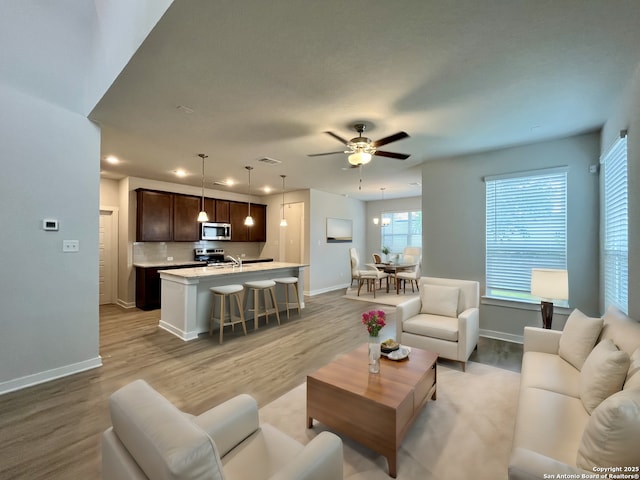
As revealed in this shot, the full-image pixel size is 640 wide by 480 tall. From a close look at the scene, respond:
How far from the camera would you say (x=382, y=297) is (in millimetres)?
6887

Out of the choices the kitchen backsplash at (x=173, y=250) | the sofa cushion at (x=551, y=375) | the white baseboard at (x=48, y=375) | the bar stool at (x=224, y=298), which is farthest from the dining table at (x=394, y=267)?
the white baseboard at (x=48, y=375)

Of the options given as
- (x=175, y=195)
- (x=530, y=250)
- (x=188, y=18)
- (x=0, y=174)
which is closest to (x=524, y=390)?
(x=530, y=250)

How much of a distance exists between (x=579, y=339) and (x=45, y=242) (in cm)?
485

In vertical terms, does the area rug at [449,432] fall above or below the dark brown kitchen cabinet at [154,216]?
below

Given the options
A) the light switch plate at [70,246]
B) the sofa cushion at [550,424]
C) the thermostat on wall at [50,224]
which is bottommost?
the sofa cushion at [550,424]

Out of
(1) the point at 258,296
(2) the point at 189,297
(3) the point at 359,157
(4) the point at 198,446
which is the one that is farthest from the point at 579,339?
(2) the point at 189,297

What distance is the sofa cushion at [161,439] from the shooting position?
782mm

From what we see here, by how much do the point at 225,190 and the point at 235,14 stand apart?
20.0 ft

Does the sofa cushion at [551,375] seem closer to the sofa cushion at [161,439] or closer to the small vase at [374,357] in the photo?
the small vase at [374,357]

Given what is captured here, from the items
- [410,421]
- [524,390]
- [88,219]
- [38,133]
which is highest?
[38,133]

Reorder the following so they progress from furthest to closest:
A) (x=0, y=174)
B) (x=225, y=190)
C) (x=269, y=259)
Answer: (x=269, y=259) < (x=225, y=190) < (x=0, y=174)

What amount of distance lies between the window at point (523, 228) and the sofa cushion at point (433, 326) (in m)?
1.23

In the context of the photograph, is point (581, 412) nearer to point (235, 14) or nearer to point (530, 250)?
point (530, 250)

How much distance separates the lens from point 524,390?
75.4 inches
